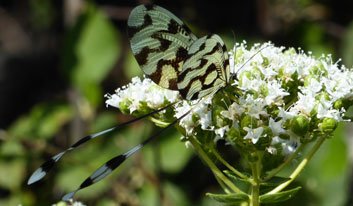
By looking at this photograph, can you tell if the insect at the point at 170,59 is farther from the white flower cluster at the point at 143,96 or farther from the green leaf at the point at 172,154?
the green leaf at the point at 172,154

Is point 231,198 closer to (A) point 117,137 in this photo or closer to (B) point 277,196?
(B) point 277,196

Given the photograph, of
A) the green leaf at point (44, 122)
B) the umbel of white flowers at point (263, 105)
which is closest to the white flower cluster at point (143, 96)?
the umbel of white flowers at point (263, 105)

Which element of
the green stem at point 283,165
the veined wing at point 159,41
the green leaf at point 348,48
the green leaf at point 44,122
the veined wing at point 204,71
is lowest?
the green leaf at point 348,48

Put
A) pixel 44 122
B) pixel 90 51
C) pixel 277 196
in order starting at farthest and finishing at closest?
pixel 44 122
pixel 90 51
pixel 277 196

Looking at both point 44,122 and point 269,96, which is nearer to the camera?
point 269,96

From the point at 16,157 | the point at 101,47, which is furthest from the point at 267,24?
the point at 16,157

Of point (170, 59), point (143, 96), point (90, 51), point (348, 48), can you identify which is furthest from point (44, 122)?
point (170, 59)

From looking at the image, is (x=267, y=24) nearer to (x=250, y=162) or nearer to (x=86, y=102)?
(x=86, y=102)

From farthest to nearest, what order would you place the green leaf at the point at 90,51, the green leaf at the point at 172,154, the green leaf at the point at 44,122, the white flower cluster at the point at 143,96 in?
A: 1. the green leaf at the point at 44,122
2. the green leaf at the point at 90,51
3. the green leaf at the point at 172,154
4. the white flower cluster at the point at 143,96
